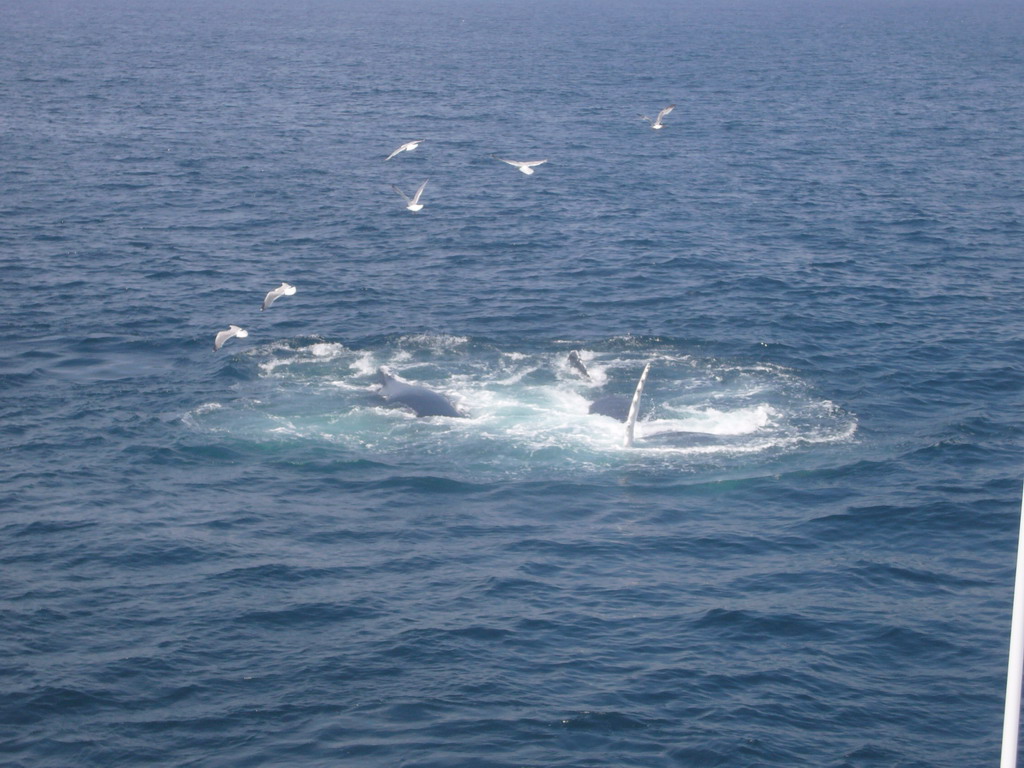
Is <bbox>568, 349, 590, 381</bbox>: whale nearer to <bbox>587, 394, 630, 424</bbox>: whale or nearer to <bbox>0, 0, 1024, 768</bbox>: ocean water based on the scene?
<bbox>0, 0, 1024, 768</bbox>: ocean water

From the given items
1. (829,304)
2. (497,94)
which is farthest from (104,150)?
(829,304)

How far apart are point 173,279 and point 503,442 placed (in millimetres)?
27620

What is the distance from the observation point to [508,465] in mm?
45094

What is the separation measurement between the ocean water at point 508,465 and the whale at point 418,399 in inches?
33.0

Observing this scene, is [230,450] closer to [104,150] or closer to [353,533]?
[353,533]

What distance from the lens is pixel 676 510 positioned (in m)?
41.9

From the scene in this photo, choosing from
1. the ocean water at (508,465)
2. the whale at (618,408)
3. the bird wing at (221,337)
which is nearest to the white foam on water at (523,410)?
the ocean water at (508,465)

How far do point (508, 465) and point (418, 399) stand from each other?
5.77 meters

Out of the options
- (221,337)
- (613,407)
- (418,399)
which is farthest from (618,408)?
(221,337)

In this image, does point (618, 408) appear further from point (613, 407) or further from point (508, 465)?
point (508, 465)

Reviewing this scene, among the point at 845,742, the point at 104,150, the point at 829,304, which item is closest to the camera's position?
the point at 845,742

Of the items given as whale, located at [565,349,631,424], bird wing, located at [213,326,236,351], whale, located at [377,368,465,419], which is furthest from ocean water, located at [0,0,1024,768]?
bird wing, located at [213,326,236,351]

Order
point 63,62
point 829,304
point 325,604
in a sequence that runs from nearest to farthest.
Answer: point 325,604 < point 829,304 < point 63,62

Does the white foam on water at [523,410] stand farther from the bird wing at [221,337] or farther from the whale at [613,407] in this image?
the bird wing at [221,337]
